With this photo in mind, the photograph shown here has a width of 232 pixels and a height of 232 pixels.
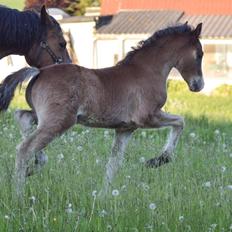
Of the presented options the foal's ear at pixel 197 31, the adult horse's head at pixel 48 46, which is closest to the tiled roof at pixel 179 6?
the foal's ear at pixel 197 31

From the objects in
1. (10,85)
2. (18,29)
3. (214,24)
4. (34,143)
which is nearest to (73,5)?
(214,24)

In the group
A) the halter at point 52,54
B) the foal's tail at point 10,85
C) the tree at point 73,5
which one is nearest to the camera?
the foal's tail at point 10,85

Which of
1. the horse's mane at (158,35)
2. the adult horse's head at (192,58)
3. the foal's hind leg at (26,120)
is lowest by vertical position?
the foal's hind leg at (26,120)

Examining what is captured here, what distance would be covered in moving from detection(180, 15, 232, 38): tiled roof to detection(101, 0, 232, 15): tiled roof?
1.03 m

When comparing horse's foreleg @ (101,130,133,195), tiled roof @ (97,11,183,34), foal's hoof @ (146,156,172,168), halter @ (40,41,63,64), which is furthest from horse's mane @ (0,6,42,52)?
tiled roof @ (97,11,183,34)

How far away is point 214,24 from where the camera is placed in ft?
97.6

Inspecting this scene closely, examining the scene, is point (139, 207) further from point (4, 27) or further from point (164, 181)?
point (4, 27)

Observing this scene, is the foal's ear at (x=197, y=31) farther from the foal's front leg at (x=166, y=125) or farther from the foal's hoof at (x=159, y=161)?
the foal's hoof at (x=159, y=161)

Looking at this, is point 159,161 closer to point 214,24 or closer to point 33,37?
point 33,37

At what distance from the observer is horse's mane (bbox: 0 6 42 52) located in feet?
22.5

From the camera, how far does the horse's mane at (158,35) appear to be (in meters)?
7.04

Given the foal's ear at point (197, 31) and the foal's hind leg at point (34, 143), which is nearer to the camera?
the foal's hind leg at point (34, 143)

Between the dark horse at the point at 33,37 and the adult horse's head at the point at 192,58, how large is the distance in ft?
3.90

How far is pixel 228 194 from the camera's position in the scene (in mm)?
5883
